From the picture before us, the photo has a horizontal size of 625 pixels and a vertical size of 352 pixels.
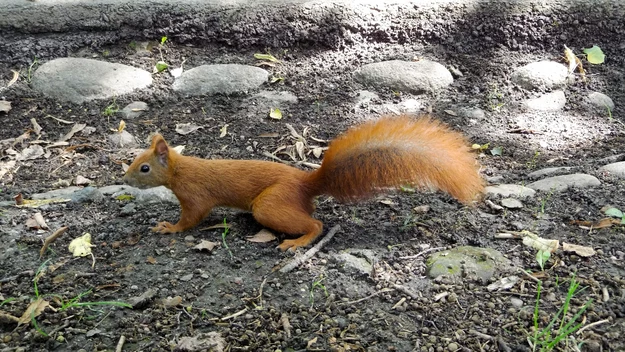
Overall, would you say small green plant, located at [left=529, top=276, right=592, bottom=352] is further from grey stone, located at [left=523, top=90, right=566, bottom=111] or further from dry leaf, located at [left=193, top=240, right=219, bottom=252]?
grey stone, located at [left=523, top=90, right=566, bottom=111]

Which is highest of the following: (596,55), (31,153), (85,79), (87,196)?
(596,55)

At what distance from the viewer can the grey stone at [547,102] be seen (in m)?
4.15

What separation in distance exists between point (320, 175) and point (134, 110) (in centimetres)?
188

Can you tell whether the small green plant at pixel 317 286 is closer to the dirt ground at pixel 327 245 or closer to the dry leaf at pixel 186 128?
the dirt ground at pixel 327 245

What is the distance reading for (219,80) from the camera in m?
4.27

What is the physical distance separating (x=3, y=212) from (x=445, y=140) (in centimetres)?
200

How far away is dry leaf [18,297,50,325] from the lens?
2150mm

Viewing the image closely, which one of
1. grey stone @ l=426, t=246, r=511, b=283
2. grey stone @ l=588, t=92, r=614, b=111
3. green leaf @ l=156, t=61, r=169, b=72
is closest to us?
grey stone @ l=426, t=246, r=511, b=283

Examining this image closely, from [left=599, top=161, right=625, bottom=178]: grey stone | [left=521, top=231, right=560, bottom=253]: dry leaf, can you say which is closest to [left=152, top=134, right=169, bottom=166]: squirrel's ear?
[left=521, top=231, right=560, bottom=253]: dry leaf

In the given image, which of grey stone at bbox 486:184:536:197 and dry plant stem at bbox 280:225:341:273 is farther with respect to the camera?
grey stone at bbox 486:184:536:197

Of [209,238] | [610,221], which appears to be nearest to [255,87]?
[209,238]

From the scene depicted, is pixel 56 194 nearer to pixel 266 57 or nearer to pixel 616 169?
pixel 266 57

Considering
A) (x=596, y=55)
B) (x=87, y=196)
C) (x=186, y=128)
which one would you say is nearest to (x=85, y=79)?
(x=186, y=128)

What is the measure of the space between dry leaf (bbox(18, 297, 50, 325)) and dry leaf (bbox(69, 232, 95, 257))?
14.8 inches
